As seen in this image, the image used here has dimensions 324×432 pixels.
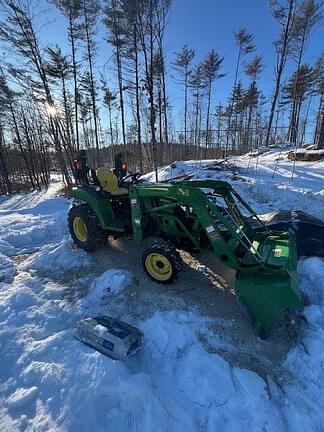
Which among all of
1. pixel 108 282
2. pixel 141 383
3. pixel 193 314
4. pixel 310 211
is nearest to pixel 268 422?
pixel 141 383

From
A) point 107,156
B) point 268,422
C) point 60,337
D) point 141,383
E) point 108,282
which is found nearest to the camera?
point 268,422

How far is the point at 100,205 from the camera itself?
4.54 metres

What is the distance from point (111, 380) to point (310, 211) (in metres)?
5.62

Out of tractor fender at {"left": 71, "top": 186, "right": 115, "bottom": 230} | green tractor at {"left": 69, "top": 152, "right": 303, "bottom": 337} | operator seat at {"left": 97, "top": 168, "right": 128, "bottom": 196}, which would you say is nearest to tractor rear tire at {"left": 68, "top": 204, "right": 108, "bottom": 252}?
green tractor at {"left": 69, "top": 152, "right": 303, "bottom": 337}

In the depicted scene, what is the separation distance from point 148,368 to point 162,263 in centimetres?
140

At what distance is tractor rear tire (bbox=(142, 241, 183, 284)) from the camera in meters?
3.45

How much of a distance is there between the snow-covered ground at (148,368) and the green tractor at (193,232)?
0.37 metres

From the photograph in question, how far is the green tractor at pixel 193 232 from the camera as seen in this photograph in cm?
262

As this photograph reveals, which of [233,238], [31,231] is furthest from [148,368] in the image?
[31,231]

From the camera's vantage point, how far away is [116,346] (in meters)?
2.43

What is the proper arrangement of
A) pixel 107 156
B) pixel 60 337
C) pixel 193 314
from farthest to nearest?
pixel 107 156
pixel 193 314
pixel 60 337

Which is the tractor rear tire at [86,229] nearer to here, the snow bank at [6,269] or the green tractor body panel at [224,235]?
the green tractor body panel at [224,235]

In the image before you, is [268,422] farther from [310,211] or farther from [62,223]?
[62,223]

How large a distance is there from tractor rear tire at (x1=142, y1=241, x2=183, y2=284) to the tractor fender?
3.91 feet
